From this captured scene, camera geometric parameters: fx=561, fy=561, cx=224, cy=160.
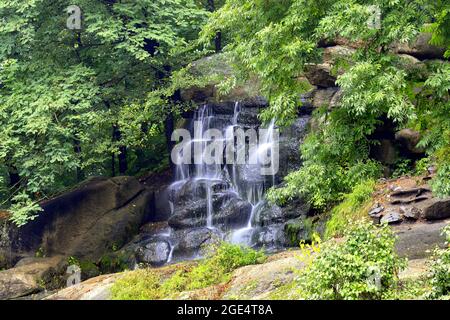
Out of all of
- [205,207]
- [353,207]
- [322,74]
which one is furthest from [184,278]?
[322,74]

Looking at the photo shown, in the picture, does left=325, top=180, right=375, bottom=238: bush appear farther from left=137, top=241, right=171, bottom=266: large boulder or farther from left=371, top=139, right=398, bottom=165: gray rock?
left=137, top=241, right=171, bottom=266: large boulder

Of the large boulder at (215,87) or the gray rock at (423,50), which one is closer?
the gray rock at (423,50)

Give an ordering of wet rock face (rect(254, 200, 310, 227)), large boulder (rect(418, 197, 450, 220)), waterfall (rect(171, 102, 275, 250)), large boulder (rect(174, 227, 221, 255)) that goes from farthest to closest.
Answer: waterfall (rect(171, 102, 275, 250)), large boulder (rect(174, 227, 221, 255)), wet rock face (rect(254, 200, 310, 227)), large boulder (rect(418, 197, 450, 220))

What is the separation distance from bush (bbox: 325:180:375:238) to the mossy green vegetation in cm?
222

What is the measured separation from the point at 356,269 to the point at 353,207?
647 centimetres

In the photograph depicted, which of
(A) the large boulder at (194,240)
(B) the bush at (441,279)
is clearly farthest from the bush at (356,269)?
(A) the large boulder at (194,240)

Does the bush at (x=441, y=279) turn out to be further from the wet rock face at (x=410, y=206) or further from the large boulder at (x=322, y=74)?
the large boulder at (x=322, y=74)

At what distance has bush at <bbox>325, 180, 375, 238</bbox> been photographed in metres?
13.4

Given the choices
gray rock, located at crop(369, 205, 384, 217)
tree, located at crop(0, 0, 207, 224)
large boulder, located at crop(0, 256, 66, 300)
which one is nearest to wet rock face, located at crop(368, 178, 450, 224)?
gray rock, located at crop(369, 205, 384, 217)

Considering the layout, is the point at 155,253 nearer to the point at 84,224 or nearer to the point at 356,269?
the point at 84,224

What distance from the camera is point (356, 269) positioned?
7.21 m

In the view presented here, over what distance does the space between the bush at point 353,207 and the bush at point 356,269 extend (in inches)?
221

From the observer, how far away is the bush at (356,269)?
23.6ft

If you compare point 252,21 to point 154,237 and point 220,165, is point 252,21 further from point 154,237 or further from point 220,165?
point 154,237
